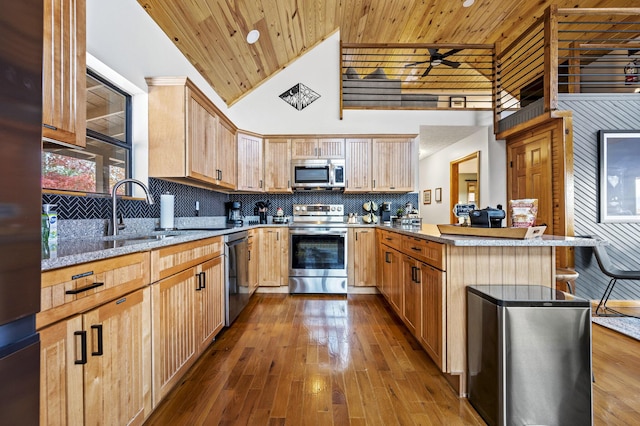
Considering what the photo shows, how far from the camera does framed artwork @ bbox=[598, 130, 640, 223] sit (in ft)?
11.3

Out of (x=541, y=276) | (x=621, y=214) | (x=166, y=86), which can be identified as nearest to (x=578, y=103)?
(x=621, y=214)

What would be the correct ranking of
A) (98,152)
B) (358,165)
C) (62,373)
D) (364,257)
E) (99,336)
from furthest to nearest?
1. (358,165)
2. (364,257)
3. (98,152)
4. (99,336)
5. (62,373)

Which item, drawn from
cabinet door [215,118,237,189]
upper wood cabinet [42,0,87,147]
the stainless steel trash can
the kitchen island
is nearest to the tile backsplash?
cabinet door [215,118,237,189]

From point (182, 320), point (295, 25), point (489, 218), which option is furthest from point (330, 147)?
point (182, 320)

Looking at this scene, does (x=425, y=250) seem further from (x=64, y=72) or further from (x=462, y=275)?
(x=64, y=72)

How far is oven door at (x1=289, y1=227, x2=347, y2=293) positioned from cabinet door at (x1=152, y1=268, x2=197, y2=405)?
6.44ft

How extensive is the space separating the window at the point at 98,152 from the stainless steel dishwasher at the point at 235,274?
99cm

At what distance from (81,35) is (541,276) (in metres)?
2.69

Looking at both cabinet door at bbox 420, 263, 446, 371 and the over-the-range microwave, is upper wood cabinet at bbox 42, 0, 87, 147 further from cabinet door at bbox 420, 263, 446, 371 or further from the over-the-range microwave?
the over-the-range microwave

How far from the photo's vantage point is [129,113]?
2.41m

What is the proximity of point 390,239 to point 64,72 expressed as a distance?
9.01ft

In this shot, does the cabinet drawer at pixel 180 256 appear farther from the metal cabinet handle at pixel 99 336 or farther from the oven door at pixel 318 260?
the oven door at pixel 318 260

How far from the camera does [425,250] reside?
6.49 ft

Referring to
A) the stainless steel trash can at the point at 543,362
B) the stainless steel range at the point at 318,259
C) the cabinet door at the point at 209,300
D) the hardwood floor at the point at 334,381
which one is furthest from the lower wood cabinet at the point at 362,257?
the stainless steel trash can at the point at 543,362
